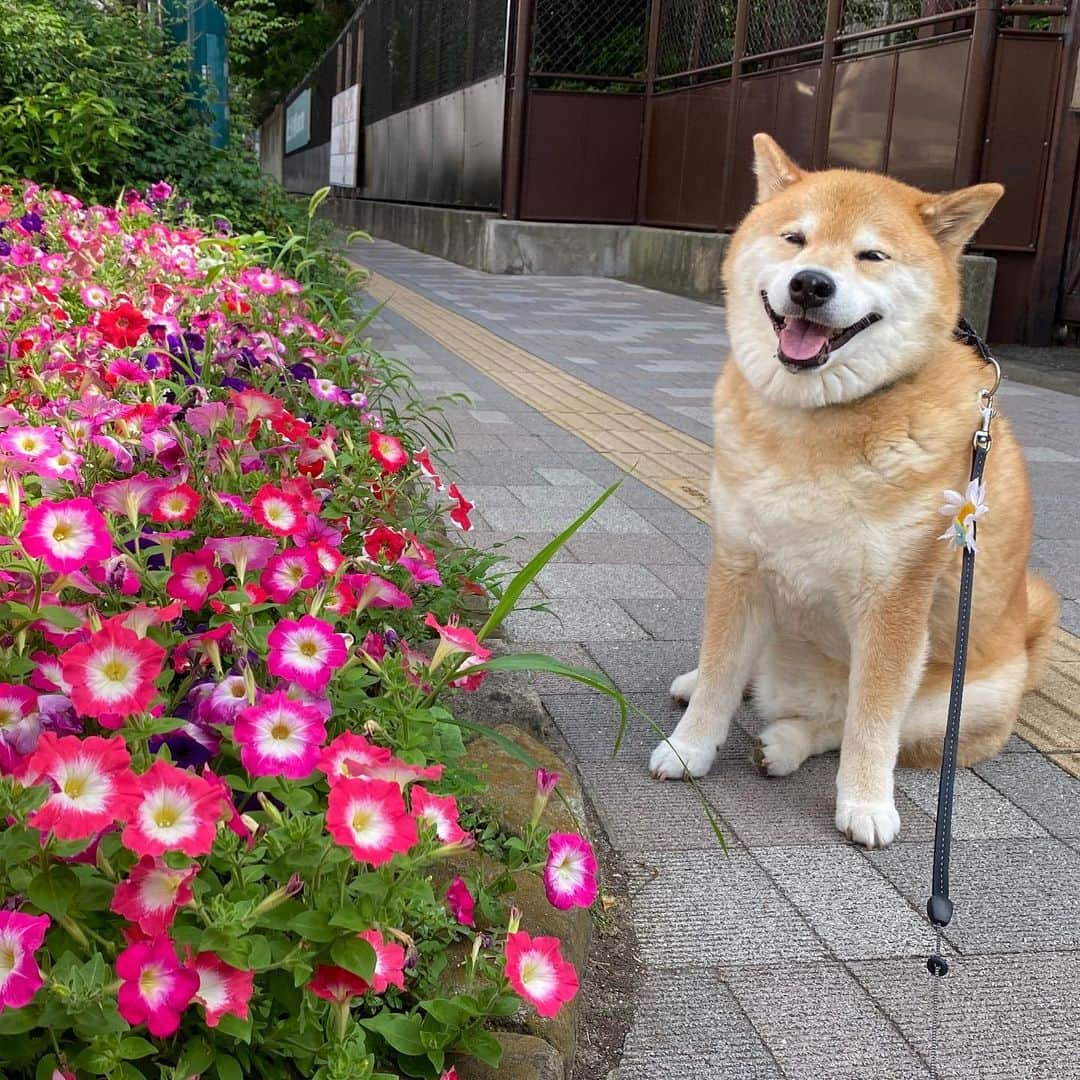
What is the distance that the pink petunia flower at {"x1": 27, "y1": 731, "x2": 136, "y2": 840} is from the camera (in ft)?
3.92

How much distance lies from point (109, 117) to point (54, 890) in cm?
887

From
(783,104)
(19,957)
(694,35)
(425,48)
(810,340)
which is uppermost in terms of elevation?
(425,48)

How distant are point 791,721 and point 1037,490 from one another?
12.1ft

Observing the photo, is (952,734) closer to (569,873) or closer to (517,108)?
(569,873)

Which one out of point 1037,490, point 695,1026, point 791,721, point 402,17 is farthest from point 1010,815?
point 402,17

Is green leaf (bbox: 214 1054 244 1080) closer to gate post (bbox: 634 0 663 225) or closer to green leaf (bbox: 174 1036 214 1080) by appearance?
green leaf (bbox: 174 1036 214 1080)

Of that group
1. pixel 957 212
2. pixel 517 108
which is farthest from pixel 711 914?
pixel 517 108

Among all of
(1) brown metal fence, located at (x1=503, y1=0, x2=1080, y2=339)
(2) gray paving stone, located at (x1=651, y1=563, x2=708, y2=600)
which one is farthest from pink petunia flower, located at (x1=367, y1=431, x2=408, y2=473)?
(1) brown metal fence, located at (x1=503, y1=0, x2=1080, y2=339)

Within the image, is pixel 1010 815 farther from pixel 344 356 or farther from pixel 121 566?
pixel 344 356

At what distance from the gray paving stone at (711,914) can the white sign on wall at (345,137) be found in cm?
2685

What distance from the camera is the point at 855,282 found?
2.60 m

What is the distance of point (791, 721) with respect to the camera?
10.2 feet

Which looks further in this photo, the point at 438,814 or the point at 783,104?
the point at 783,104

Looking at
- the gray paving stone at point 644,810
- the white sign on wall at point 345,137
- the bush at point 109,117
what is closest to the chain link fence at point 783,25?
the bush at point 109,117
